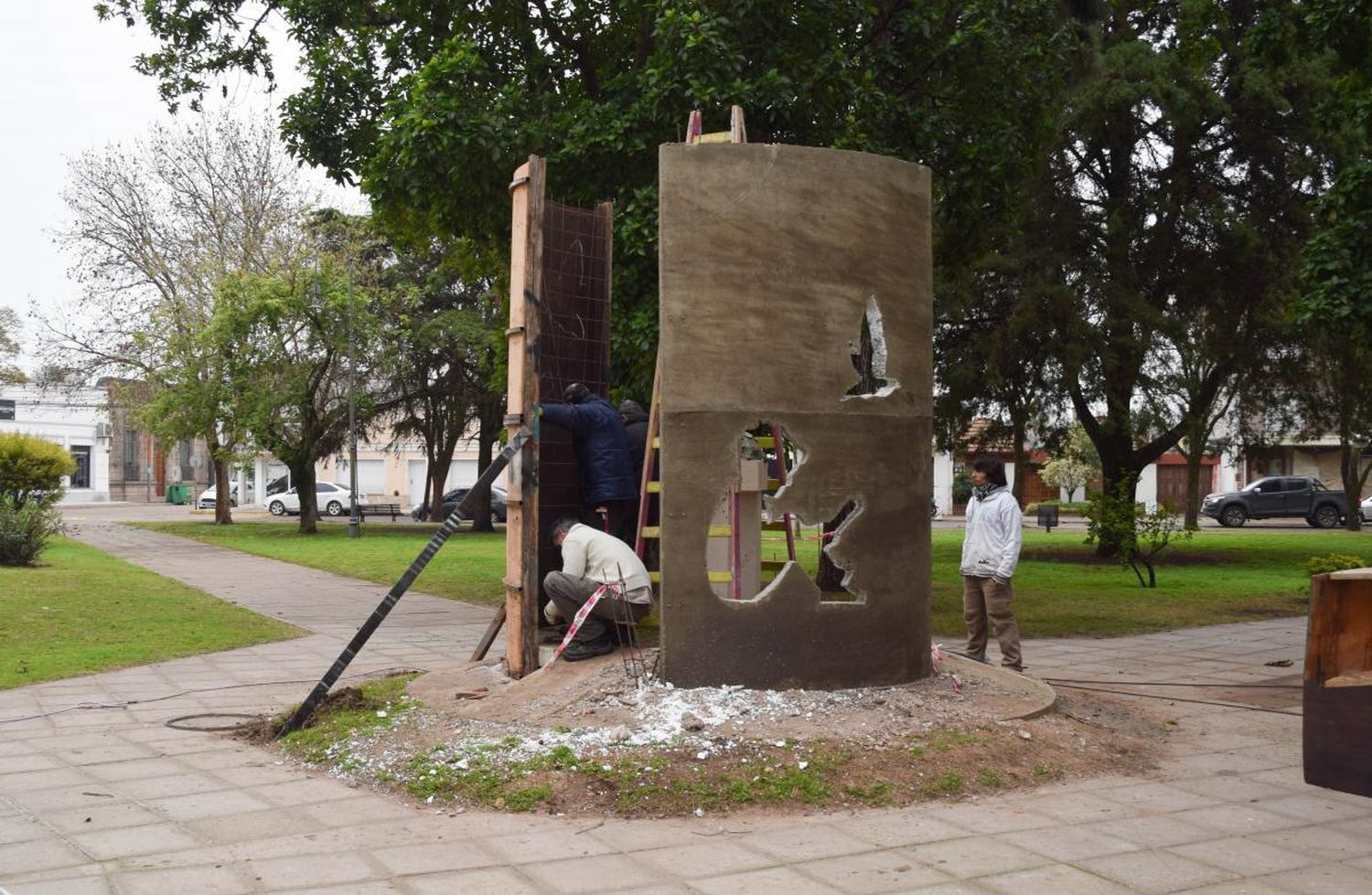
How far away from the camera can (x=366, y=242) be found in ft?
109

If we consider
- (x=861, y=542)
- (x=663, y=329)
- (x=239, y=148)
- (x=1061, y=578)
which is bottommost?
(x=1061, y=578)

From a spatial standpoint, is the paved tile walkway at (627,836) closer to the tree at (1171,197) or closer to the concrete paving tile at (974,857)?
the concrete paving tile at (974,857)

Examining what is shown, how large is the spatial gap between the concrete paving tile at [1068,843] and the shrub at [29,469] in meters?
19.5

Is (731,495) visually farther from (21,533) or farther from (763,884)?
(21,533)

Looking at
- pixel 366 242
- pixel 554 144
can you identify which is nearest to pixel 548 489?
pixel 554 144

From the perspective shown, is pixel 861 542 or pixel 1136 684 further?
pixel 1136 684

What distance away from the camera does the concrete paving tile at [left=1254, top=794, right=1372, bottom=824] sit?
5746 millimetres

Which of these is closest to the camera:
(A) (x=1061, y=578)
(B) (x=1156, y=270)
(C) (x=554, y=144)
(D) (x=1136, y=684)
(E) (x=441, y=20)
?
(D) (x=1136, y=684)

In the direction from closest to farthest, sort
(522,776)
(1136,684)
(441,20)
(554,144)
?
(522,776)
(1136,684)
(554,144)
(441,20)

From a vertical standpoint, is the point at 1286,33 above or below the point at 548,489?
above

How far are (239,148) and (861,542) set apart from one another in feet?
101

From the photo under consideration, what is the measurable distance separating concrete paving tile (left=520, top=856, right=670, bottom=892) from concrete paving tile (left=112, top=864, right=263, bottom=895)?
1.03 meters

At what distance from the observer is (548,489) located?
8805 millimetres

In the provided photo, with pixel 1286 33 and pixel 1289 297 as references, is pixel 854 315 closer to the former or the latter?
pixel 1286 33
